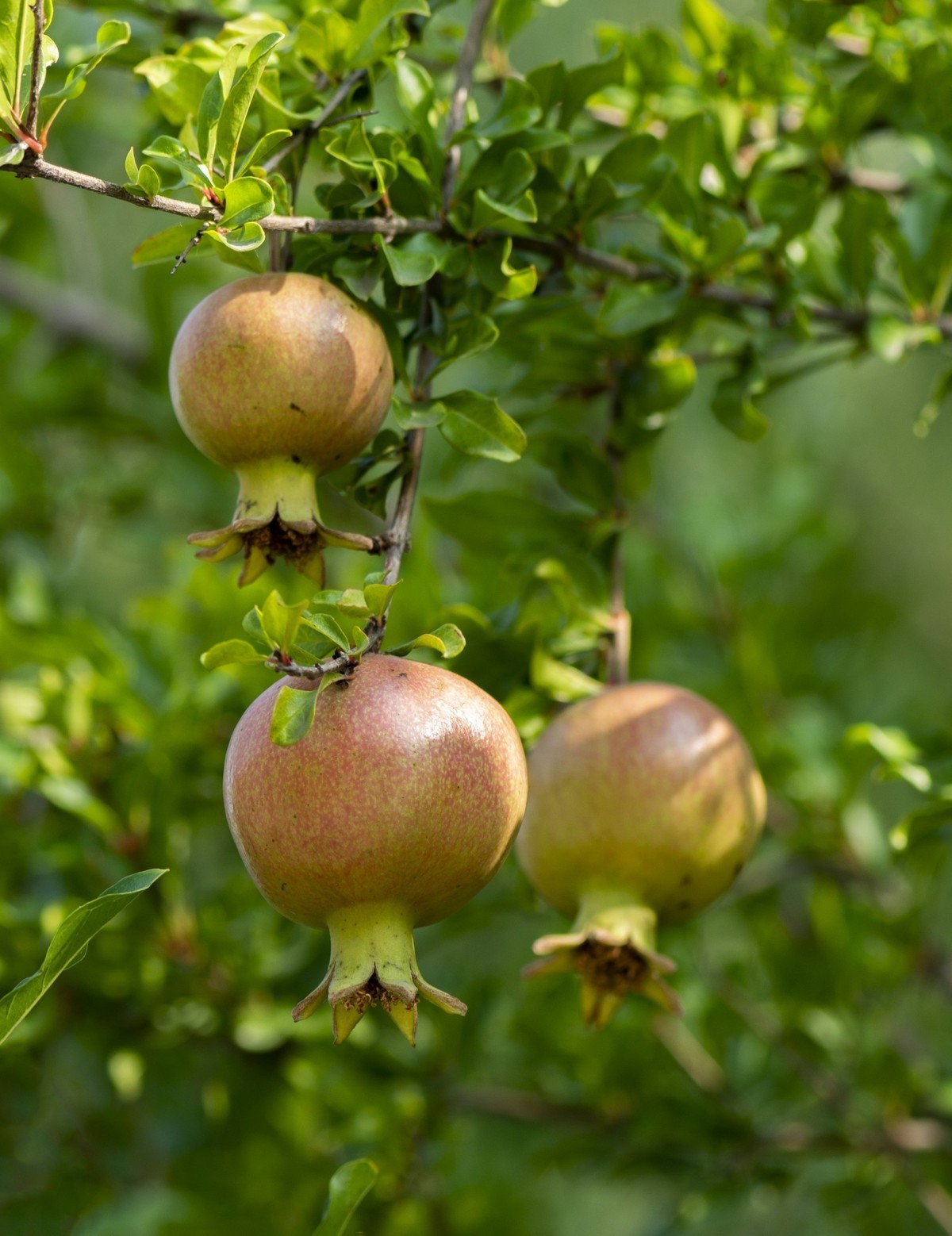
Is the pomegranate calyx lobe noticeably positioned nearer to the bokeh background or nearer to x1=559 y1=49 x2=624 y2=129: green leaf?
the bokeh background

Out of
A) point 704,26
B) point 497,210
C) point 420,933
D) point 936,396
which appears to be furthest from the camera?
point 420,933

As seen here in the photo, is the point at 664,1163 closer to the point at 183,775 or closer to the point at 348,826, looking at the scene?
the point at 183,775

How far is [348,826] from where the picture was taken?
70 cm

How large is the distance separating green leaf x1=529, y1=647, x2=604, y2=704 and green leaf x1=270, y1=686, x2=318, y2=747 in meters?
0.36

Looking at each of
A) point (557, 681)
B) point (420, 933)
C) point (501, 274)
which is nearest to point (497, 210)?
point (501, 274)

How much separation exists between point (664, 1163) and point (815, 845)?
433 millimetres

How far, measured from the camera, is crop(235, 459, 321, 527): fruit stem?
0.84 m

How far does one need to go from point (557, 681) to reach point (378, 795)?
37cm

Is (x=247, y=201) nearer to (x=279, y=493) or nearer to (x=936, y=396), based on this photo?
(x=279, y=493)

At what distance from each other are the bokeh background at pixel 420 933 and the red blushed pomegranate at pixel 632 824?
0.42ft

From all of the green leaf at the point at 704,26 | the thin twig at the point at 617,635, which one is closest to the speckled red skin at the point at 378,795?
the thin twig at the point at 617,635

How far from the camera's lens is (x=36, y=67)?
2.36 feet

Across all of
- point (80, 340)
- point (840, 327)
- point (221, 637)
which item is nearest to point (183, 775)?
point (221, 637)

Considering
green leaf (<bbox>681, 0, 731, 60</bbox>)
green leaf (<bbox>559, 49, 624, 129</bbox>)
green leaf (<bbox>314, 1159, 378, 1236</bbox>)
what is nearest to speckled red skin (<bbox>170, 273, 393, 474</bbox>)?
green leaf (<bbox>559, 49, 624, 129</bbox>)
